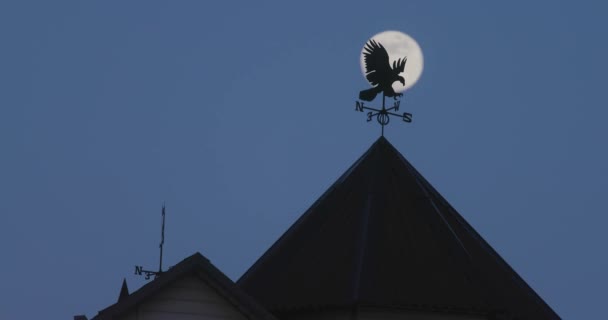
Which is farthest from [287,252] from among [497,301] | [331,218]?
[497,301]

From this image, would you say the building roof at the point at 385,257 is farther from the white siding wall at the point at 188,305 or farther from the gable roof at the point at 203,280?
the white siding wall at the point at 188,305

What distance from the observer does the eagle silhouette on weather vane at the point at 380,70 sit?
1291 inches

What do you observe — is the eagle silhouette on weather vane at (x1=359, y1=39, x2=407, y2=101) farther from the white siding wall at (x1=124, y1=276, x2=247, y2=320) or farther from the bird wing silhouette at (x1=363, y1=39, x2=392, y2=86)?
the white siding wall at (x1=124, y1=276, x2=247, y2=320)

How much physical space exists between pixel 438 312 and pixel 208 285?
5230 millimetres

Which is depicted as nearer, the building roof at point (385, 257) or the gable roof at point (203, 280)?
the gable roof at point (203, 280)

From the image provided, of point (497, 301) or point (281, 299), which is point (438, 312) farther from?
point (281, 299)

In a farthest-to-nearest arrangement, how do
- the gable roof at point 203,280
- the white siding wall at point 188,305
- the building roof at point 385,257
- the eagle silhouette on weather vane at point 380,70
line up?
1. the eagle silhouette on weather vane at point 380,70
2. the building roof at point 385,257
3. the white siding wall at point 188,305
4. the gable roof at point 203,280

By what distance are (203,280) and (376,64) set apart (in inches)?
429

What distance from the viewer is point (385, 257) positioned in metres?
27.6

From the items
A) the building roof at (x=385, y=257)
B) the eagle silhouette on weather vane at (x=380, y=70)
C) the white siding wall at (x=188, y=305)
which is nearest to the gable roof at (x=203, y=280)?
the white siding wall at (x=188, y=305)

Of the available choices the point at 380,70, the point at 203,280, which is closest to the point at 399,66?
the point at 380,70

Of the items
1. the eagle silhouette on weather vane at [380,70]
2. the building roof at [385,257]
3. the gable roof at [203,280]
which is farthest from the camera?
the eagle silhouette on weather vane at [380,70]

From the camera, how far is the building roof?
88.0ft

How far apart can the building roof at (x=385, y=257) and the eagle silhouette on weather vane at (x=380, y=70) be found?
5.85 ft
